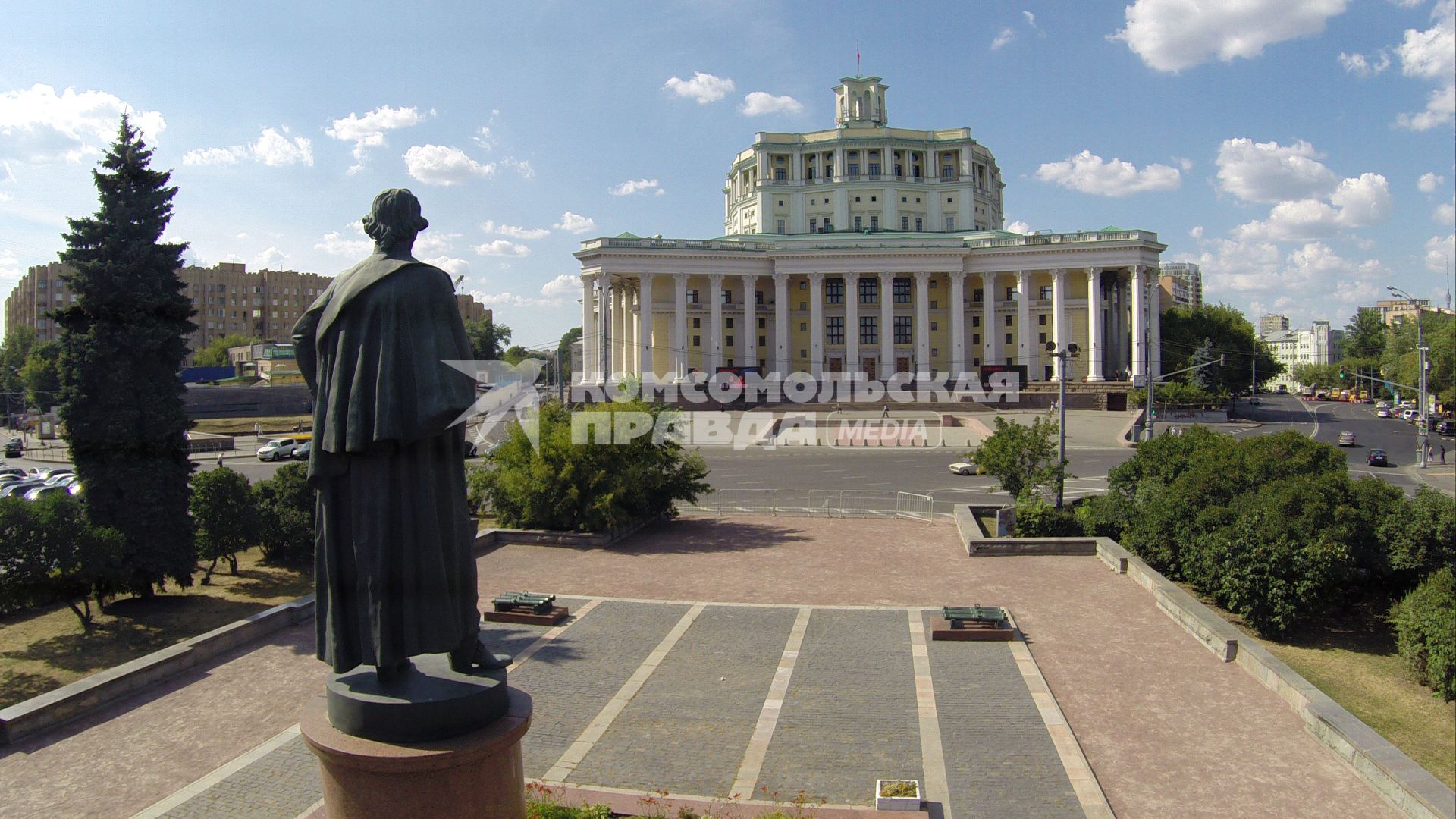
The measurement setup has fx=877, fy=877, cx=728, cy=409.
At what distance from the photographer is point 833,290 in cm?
8744

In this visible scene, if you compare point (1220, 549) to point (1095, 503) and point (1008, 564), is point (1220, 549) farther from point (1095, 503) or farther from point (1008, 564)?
point (1095, 503)

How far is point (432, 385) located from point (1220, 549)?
14470 mm

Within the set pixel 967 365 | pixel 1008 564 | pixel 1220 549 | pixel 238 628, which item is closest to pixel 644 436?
pixel 1008 564

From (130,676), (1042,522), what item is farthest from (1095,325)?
(130,676)

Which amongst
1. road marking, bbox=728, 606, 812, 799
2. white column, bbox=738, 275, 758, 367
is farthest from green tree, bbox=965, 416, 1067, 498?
white column, bbox=738, 275, 758, 367

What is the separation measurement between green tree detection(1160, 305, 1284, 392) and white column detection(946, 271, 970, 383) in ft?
63.7

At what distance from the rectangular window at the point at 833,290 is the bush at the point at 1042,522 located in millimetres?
66922

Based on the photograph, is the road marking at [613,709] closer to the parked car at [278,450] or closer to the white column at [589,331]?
the parked car at [278,450]

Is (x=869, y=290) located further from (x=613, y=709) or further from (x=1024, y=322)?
(x=613, y=709)

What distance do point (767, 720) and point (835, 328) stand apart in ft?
258

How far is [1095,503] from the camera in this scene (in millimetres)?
21984

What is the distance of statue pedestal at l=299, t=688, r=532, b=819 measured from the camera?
17.3 feet

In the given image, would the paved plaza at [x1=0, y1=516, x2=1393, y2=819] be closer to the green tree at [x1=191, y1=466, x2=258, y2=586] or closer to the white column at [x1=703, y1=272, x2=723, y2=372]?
the green tree at [x1=191, y1=466, x2=258, y2=586]

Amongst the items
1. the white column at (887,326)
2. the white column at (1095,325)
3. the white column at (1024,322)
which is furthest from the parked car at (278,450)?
the white column at (1095,325)
